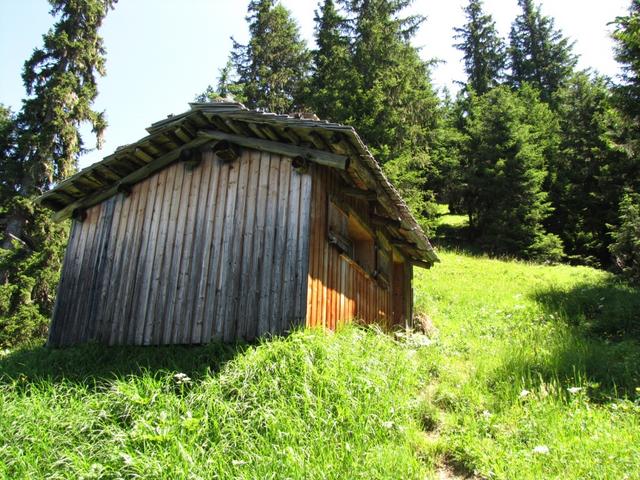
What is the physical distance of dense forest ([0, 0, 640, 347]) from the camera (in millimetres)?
→ 15039

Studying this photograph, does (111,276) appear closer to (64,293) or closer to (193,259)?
(64,293)

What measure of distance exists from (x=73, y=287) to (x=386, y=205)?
18.6ft

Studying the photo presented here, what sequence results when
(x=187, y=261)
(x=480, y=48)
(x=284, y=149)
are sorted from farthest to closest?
1. (x=480, y=48)
2. (x=187, y=261)
3. (x=284, y=149)

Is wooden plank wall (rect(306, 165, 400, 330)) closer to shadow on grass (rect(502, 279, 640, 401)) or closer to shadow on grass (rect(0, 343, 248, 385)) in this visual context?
shadow on grass (rect(0, 343, 248, 385))

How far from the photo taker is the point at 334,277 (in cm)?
737

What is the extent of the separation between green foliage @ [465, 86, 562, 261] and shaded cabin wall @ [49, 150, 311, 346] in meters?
21.4

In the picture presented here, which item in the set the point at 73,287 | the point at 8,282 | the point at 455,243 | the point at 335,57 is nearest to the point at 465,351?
the point at 73,287

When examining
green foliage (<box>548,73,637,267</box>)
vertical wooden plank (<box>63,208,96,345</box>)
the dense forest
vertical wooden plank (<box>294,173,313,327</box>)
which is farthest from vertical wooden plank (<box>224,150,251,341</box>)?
green foliage (<box>548,73,637,267</box>)

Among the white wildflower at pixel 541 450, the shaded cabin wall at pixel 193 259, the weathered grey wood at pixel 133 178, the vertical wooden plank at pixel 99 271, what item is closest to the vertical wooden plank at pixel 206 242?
the shaded cabin wall at pixel 193 259

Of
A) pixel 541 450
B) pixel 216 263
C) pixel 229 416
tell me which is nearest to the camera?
pixel 541 450

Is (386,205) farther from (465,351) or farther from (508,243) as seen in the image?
(508,243)

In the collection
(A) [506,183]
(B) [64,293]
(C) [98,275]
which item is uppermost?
(A) [506,183]

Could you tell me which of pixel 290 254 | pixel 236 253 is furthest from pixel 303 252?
pixel 236 253

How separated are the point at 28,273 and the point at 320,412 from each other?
44.0ft
